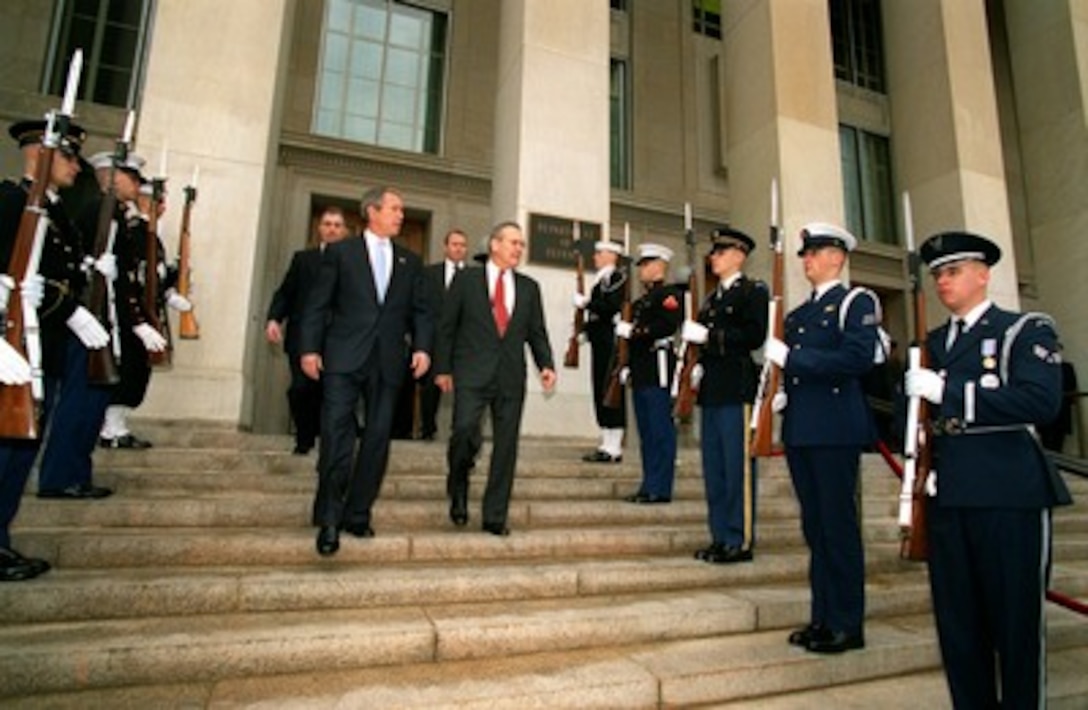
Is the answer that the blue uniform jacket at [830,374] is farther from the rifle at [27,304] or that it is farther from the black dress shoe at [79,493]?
the black dress shoe at [79,493]

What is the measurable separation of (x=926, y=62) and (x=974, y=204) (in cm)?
243

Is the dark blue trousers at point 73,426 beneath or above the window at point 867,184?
beneath

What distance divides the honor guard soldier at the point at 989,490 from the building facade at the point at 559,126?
4.53 meters

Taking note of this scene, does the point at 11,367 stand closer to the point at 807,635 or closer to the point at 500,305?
the point at 500,305

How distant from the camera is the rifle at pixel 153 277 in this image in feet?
15.8

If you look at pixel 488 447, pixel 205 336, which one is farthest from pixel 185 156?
pixel 488 447

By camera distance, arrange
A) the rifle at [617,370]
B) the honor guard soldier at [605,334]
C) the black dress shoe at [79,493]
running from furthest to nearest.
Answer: the honor guard soldier at [605,334] < the rifle at [617,370] < the black dress shoe at [79,493]

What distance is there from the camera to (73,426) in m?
3.98

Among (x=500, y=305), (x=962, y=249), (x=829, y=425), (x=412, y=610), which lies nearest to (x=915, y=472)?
(x=829, y=425)

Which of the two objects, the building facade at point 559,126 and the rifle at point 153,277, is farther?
the building facade at point 559,126

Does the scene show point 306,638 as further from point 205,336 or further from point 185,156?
point 185,156

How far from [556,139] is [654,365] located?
3.34m

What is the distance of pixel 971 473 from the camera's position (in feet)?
8.60

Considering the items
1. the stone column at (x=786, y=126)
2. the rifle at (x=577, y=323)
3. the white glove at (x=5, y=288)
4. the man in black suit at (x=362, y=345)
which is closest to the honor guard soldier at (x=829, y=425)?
the man in black suit at (x=362, y=345)
